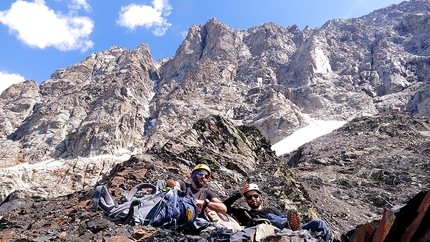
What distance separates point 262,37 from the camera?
131250 millimetres

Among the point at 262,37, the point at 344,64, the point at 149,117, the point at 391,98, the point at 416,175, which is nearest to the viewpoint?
the point at 416,175

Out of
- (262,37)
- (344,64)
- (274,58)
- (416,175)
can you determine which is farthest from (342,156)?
(262,37)

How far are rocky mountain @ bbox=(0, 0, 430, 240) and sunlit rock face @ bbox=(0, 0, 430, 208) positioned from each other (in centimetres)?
38

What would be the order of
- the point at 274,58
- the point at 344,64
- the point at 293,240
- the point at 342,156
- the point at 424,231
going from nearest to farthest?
the point at 424,231 → the point at 293,240 → the point at 342,156 → the point at 344,64 → the point at 274,58

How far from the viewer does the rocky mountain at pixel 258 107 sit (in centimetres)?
2923

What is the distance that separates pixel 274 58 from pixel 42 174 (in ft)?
296

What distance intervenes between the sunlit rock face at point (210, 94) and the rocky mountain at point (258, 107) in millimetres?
384

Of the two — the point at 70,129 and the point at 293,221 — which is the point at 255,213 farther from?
the point at 70,129

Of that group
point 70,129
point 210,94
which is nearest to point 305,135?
point 210,94

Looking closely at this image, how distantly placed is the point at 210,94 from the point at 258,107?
53.9 ft

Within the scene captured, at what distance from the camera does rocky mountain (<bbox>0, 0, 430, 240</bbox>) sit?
29.2m

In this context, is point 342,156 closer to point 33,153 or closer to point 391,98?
point 391,98

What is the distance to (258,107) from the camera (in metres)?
85.8

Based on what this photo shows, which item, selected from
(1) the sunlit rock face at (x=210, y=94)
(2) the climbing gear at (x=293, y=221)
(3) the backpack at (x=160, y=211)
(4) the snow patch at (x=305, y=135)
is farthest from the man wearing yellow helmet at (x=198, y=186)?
(4) the snow patch at (x=305, y=135)
